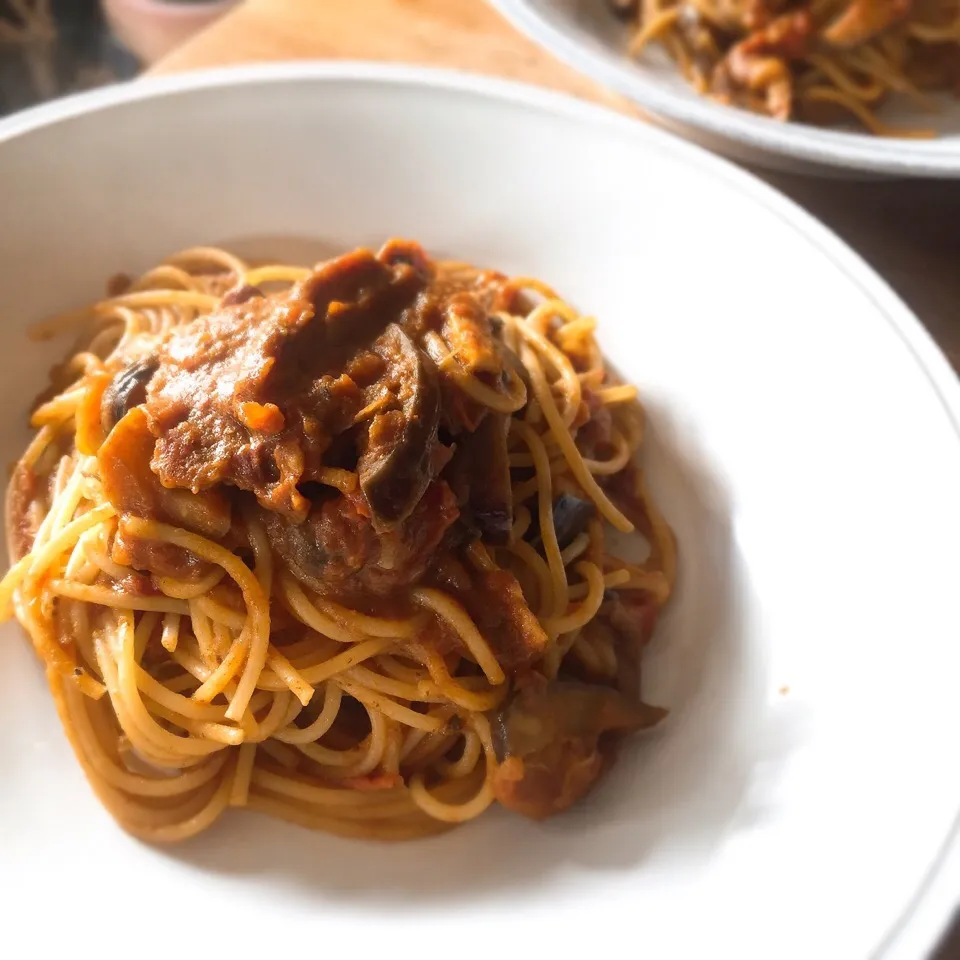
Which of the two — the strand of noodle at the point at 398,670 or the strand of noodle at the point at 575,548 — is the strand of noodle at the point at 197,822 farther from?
the strand of noodle at the point at 575,548

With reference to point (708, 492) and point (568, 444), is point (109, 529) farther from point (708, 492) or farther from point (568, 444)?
point (708, 492)

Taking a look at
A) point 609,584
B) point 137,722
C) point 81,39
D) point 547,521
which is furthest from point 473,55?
point 81,39

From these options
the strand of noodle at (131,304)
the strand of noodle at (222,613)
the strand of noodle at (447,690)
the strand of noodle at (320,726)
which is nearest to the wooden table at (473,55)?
the strand of noodle at (131,304)

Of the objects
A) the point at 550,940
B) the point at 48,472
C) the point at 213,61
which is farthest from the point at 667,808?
the point at 213,61

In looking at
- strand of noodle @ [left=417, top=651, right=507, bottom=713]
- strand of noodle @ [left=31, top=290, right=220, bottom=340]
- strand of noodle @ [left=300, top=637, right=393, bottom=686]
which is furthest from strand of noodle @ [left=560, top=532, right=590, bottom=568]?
strand of noodle @ [left=31, top=290, right=220, bottom=340]

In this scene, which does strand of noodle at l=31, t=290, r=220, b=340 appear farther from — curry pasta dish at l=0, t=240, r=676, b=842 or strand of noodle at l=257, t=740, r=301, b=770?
strand of noodle at l=257, t=740, r=301, b=770
